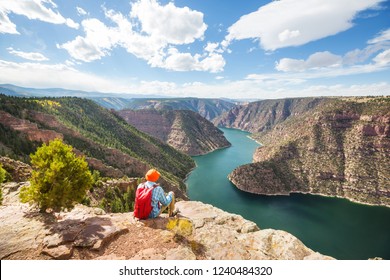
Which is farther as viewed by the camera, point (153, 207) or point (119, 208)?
point (119, 208)

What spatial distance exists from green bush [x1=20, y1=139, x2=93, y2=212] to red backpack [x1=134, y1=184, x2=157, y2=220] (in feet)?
17.3

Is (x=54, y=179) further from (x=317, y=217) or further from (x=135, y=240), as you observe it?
(x=317, y=217)

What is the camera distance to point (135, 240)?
1119cm

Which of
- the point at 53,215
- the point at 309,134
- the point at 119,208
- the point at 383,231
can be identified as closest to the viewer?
the point at 53,215

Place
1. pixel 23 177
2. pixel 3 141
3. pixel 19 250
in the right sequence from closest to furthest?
pixel 19 250 < pixel 23 177 < pixel 3 141

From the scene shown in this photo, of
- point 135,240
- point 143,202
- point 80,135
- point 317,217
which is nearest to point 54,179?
point 143,202

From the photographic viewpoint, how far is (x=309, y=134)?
536ft

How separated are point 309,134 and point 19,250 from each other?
180m

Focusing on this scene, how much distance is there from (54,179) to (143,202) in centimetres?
643

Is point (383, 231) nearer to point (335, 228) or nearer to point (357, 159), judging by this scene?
point (335, 228)

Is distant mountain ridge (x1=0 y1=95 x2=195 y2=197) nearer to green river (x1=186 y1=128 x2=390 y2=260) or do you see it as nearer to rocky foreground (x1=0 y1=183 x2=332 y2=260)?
green river (x1=186 y1=128 x2=390 y2=260)

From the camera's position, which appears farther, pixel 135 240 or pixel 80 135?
pixel 80 135

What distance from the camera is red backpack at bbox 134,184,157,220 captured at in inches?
497

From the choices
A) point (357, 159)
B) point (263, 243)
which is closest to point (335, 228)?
point (357, 159)
